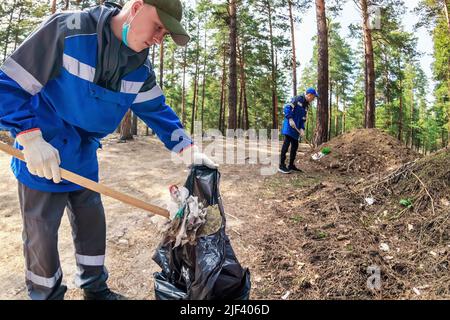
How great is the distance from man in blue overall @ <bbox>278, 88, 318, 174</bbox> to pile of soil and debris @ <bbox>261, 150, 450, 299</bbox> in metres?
2.49

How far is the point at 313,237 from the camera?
3.67 m

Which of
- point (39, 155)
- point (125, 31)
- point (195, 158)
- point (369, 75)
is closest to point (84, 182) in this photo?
point (39, 155)

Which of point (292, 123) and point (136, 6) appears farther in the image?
point (292, 123)

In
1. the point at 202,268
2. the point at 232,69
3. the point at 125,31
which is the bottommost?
the point at 202,268

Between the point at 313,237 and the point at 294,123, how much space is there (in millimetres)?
4043

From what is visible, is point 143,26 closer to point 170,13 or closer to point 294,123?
point 170,13

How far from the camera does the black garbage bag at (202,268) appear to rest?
6.35ft

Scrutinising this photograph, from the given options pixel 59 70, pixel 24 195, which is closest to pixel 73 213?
pixel 24 195

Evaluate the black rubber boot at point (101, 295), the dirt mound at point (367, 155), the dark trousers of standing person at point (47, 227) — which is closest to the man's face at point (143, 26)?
the dark trousers of standing person at point (47, 227)

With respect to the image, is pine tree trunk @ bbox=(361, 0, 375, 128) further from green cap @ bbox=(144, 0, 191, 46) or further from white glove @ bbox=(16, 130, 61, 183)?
white glove @ bbox=(16, 130, 61, 183)

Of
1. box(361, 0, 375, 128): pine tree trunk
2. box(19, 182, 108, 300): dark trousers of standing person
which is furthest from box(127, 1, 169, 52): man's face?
box(361, 0, 375, 128): pine tree trunk

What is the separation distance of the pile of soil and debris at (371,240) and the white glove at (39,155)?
2135 mm

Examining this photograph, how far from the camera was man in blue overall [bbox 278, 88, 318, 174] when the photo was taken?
7280 mm
